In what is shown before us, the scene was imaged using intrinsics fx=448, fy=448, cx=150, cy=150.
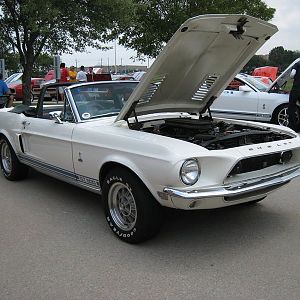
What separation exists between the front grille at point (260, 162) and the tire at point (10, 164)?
11.6 feet

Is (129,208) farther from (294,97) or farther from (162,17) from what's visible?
(162,17)

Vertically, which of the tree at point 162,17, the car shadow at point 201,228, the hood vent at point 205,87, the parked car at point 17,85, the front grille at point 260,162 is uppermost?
the tree at point 162,17

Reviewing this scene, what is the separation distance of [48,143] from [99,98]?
0.80 meters

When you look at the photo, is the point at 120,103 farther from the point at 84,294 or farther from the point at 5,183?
the point at 84,294

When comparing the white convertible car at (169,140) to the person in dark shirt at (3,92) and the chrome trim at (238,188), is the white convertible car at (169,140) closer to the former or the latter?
the chrome trim at (238,188)

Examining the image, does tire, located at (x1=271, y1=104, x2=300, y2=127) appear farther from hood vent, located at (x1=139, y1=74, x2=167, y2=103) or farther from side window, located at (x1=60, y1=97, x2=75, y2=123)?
side window, located at (x1=60, y1=97, x2=75, y2=123)

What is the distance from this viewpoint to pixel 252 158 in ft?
13.1

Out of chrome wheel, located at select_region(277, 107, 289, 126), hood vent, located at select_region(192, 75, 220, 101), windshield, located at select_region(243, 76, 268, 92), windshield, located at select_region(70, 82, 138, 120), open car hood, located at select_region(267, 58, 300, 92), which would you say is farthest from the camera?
windshield, located at select_region(243, 76, 268, 92)

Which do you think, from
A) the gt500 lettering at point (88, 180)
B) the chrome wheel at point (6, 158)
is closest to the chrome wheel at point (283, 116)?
the chrome wheel at point (6, 158)

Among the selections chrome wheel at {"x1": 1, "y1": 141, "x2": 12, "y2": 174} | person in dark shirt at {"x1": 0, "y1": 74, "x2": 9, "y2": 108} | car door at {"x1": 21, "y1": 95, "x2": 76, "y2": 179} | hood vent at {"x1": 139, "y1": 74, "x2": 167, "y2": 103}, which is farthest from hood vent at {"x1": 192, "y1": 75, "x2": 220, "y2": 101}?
person in dark shirt at {"x1": 0, "y1": 74, "x2": 9, "y2": 108}

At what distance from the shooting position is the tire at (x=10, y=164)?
20.9 feet

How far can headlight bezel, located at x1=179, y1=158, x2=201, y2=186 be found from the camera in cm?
360

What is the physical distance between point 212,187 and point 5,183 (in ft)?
12.4

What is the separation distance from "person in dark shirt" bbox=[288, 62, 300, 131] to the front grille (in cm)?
586
